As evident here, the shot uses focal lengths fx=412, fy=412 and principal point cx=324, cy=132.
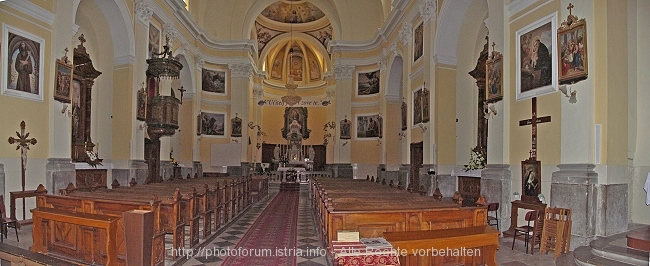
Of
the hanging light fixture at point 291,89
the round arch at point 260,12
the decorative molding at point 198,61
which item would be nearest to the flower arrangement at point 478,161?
the hanging light fixture at point 291,89

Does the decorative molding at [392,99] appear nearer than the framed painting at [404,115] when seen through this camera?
No

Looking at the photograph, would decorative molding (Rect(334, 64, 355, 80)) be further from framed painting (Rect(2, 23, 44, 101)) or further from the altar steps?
the altar steps

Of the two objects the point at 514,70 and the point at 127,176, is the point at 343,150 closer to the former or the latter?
the point at 127,176

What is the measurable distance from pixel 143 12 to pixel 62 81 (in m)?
4.88

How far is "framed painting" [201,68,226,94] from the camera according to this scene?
21.0m

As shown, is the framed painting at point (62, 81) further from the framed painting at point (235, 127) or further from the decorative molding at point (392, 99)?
the decorative molding at point (392, 99)

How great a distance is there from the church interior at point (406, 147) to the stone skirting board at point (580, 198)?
23 mm

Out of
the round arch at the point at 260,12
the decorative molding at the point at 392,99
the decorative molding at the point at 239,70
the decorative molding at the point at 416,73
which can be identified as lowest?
the decorative molding at the point at 392,99

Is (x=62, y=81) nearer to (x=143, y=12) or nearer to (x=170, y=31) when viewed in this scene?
(x=143, y=12)

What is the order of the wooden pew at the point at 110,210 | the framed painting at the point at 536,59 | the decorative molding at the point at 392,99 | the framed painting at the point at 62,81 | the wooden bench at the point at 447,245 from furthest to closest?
1. the decorative molding at the point at 392,99
2. the framed painting at the point at 62,81
3. the framed painting at the point at 536,59
4. the wooden pew at the point at 110,210
5. the wooden bench at the point at 447,245

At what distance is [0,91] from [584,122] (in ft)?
33.1

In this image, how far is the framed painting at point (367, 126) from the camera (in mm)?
21375

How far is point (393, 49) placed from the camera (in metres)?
17.6

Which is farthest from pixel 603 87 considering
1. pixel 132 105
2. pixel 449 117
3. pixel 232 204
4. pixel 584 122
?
pixel 132 105
